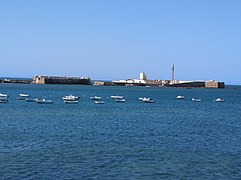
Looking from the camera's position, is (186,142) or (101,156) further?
(186,142)

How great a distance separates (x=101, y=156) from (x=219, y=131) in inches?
869

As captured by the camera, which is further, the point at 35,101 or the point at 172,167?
the point at 35,101

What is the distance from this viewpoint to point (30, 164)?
2570cm

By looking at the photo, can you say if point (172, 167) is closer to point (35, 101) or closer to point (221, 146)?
point (221, 146)

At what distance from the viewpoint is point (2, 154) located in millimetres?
28297

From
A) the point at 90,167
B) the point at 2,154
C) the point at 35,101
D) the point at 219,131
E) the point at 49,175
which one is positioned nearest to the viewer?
the point at 49,175

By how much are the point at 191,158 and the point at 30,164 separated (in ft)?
36.7

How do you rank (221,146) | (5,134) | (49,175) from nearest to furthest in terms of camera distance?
(49,175) < (221,146) < (5,134)

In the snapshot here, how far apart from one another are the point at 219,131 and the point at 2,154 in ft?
87.9

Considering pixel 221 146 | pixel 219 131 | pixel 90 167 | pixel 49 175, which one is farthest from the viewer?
pixel 219 131

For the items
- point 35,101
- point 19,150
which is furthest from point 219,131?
point 35,101

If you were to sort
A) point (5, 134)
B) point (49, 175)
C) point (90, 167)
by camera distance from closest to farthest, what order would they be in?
point (49, 175) → point (90, 167) → point (5, 134)

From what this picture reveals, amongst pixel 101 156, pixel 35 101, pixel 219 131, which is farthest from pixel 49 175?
pixel 35 101

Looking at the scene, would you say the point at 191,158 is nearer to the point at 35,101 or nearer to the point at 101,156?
the point at 101,156
